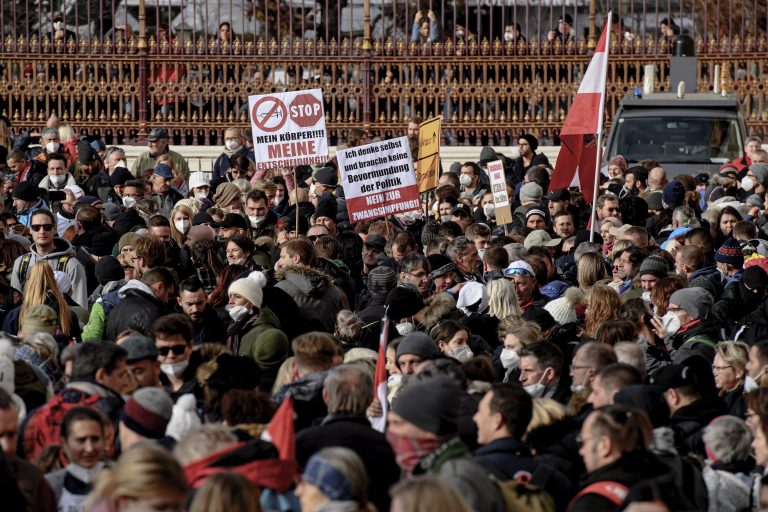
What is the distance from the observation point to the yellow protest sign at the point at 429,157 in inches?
696

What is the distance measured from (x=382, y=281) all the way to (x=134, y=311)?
6.36 ft

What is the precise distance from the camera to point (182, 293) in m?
10.7

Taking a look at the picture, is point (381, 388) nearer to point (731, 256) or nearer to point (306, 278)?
point (306, 278)

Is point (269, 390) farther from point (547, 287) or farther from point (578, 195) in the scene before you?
point (578, 195)

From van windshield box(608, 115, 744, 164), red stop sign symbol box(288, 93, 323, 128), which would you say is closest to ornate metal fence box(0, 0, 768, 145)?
van windshield box(608, 115, 744, 164)

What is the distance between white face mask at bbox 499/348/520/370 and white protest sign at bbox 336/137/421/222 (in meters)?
5.47

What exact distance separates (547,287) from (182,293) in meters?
3.06

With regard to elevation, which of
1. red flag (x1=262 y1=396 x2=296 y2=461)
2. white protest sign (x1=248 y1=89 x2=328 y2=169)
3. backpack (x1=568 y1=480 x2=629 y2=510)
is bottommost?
backpack (x1=568 y1=480 x2=629 y2=510)

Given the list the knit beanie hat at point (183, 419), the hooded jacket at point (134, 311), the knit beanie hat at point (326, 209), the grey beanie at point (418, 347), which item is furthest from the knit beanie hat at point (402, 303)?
the knit beanie hat at point (326, 209)

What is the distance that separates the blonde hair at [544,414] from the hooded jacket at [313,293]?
352cm

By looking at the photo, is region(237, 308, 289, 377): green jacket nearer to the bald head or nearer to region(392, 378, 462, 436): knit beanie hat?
region(392, 378, 462, 436): knit beanie hat

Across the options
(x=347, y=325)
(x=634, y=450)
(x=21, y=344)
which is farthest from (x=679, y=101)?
(x=634, y=450)

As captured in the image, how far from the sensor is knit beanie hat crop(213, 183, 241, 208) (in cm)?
1596

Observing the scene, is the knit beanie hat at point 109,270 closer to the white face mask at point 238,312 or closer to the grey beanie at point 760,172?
the white face mask at point 238,312
